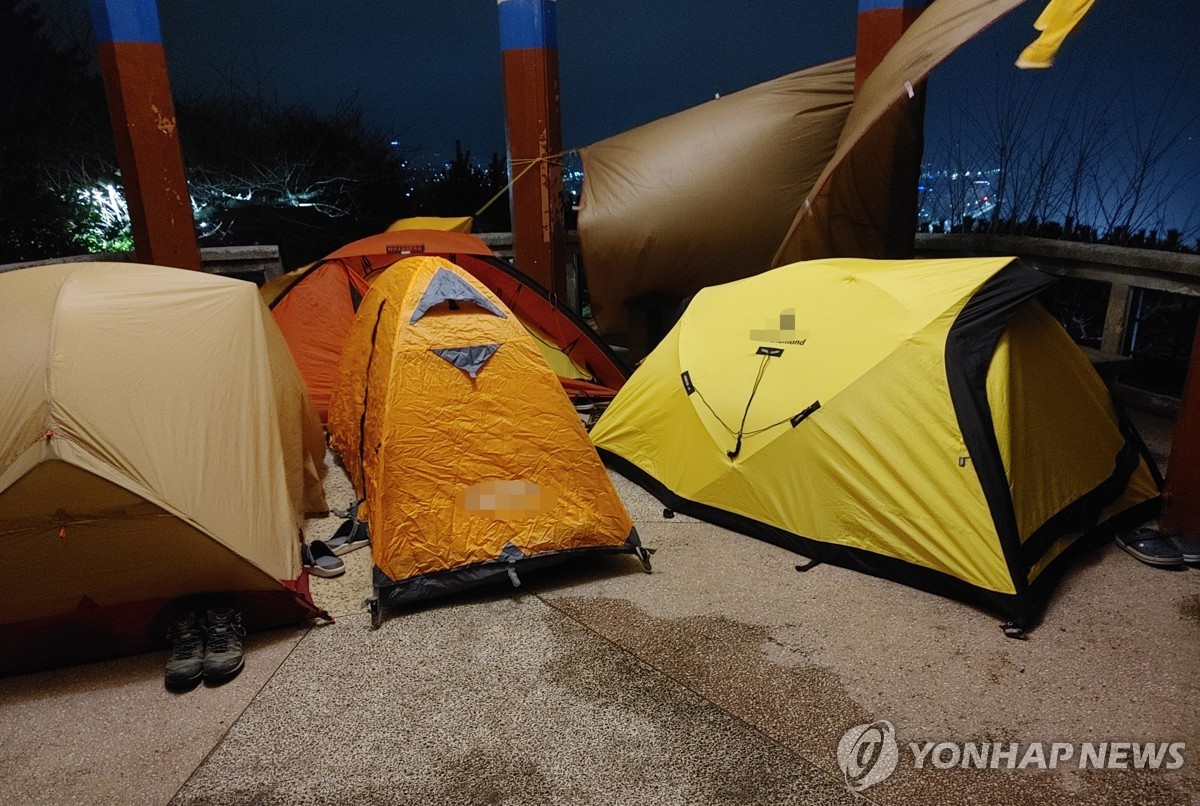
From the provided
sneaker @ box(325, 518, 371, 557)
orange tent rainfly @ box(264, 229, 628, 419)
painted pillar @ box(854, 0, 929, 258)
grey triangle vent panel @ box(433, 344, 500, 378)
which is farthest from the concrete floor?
orange tent rainfly @ box(264, 229, 628, 419)

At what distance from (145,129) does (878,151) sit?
17.5ft

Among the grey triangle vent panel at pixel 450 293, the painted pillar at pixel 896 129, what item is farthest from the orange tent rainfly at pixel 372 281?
the painted pillar at pixel 896 129

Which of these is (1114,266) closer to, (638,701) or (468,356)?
(468,356)

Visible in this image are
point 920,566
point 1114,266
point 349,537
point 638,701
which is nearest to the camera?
point 638,701

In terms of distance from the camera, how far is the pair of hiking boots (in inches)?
95.4

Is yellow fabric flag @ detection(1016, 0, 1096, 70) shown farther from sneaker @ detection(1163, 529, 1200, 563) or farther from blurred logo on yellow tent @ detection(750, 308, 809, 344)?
sneaker @ detection(1163, 529, 1200, 563)

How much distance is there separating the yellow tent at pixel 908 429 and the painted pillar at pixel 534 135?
3154 mm

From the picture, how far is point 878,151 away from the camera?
4.02 meters

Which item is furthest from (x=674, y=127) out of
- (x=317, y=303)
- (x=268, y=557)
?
(x=268, y=557)

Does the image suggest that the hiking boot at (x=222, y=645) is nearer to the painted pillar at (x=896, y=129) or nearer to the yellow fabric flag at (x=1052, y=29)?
the yellow fabric flag at (x=1052, y=29)

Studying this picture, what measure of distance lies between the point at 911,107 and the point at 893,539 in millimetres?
2524

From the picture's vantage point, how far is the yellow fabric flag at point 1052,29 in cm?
239

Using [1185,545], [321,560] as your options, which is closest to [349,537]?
[321,560]

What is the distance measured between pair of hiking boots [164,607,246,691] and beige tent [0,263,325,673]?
A: 0.28 feet
